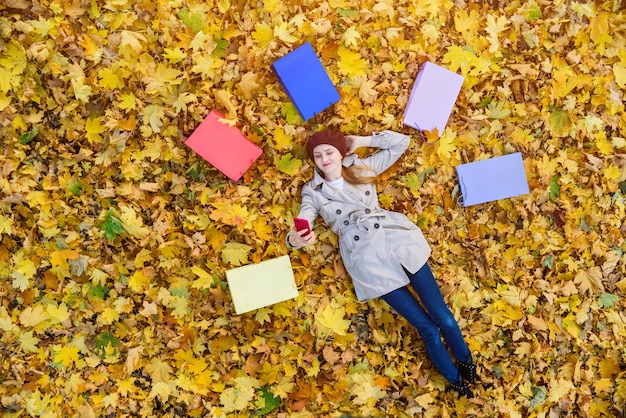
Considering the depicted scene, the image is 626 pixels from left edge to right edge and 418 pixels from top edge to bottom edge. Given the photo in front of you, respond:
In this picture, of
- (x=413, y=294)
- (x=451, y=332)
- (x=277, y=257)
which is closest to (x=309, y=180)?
(x=277, y=257)

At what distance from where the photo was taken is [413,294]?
3605mm

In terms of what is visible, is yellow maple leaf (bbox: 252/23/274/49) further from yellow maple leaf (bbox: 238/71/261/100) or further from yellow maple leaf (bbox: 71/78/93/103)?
yellow maple leaf (bbox: 71/78/93/103)

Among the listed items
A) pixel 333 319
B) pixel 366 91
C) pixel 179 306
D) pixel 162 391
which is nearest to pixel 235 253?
pixel 179 306

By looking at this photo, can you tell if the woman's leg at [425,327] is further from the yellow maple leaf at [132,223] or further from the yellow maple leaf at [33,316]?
the yellow maple leaf at [33,316]

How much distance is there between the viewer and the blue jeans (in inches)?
130

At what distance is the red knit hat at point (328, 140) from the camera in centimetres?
329

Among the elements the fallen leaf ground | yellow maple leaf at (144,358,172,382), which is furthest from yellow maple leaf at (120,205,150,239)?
yellow maple leaf at (144,358,172,382)

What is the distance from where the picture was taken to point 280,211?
350cm

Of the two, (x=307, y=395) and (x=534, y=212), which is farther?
(x=534, y=212)

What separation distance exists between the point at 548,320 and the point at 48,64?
4019 mm

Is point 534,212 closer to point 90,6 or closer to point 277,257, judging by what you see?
point 277,257

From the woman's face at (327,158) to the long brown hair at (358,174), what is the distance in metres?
0.12

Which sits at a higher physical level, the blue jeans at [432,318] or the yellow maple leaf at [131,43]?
the yellow maple leaf at [131,43]

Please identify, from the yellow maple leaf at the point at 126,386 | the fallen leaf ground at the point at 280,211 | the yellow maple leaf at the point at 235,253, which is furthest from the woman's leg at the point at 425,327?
the yellow maple leaf at the point at 126,386
